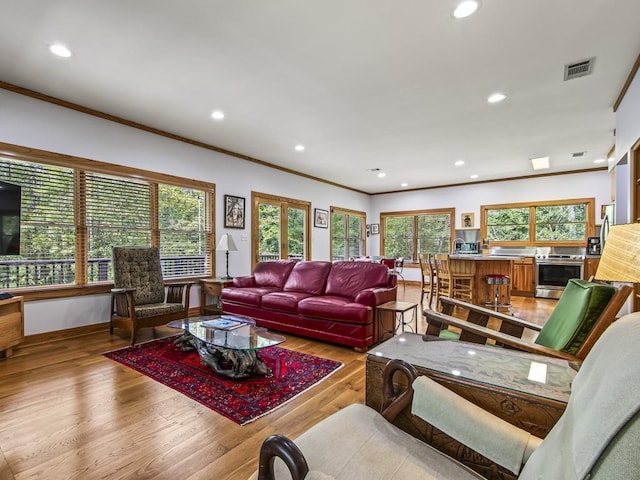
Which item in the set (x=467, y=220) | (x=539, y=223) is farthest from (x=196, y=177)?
(x=539, y=223)

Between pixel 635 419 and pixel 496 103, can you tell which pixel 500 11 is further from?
pixel 635 419

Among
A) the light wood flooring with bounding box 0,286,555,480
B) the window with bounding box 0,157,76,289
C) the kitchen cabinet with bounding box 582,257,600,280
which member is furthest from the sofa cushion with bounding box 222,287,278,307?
the kitchen cabinet with bounding box 582,257,600,280

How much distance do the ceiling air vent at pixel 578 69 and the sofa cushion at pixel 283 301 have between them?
354 cm

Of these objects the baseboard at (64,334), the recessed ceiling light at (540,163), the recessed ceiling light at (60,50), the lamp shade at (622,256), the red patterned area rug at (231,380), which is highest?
the recessed ceiling light at (60,50)

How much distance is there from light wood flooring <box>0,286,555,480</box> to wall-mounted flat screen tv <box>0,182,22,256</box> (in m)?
1.09

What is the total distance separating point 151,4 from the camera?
7.30 feet

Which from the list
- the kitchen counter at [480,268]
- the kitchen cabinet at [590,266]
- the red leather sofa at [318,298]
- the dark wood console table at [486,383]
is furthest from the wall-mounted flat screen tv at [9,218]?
the kitchen cabinet at [590,266]

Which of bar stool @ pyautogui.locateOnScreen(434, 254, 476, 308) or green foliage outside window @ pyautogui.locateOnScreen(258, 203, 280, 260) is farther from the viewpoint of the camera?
green foliage outside window @ pyautogui.locateOnScreen(258, 203, 280, 260)

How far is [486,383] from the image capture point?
121 cm

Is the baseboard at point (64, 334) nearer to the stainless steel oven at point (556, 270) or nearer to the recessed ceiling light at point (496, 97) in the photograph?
the recessed ceiling light at point (496, 97)

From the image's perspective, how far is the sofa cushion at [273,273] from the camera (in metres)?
4.87

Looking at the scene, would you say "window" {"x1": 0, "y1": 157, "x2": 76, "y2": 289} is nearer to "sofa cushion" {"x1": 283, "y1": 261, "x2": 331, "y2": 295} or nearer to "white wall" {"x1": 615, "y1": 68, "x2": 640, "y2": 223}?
"sofa cushion" {"x1": 283, "y1": 261, "x2": 331, "y2": 295}

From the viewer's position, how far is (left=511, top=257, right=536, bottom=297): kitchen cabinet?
716 cm

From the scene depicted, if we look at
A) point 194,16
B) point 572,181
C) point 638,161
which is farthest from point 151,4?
point 572,181
